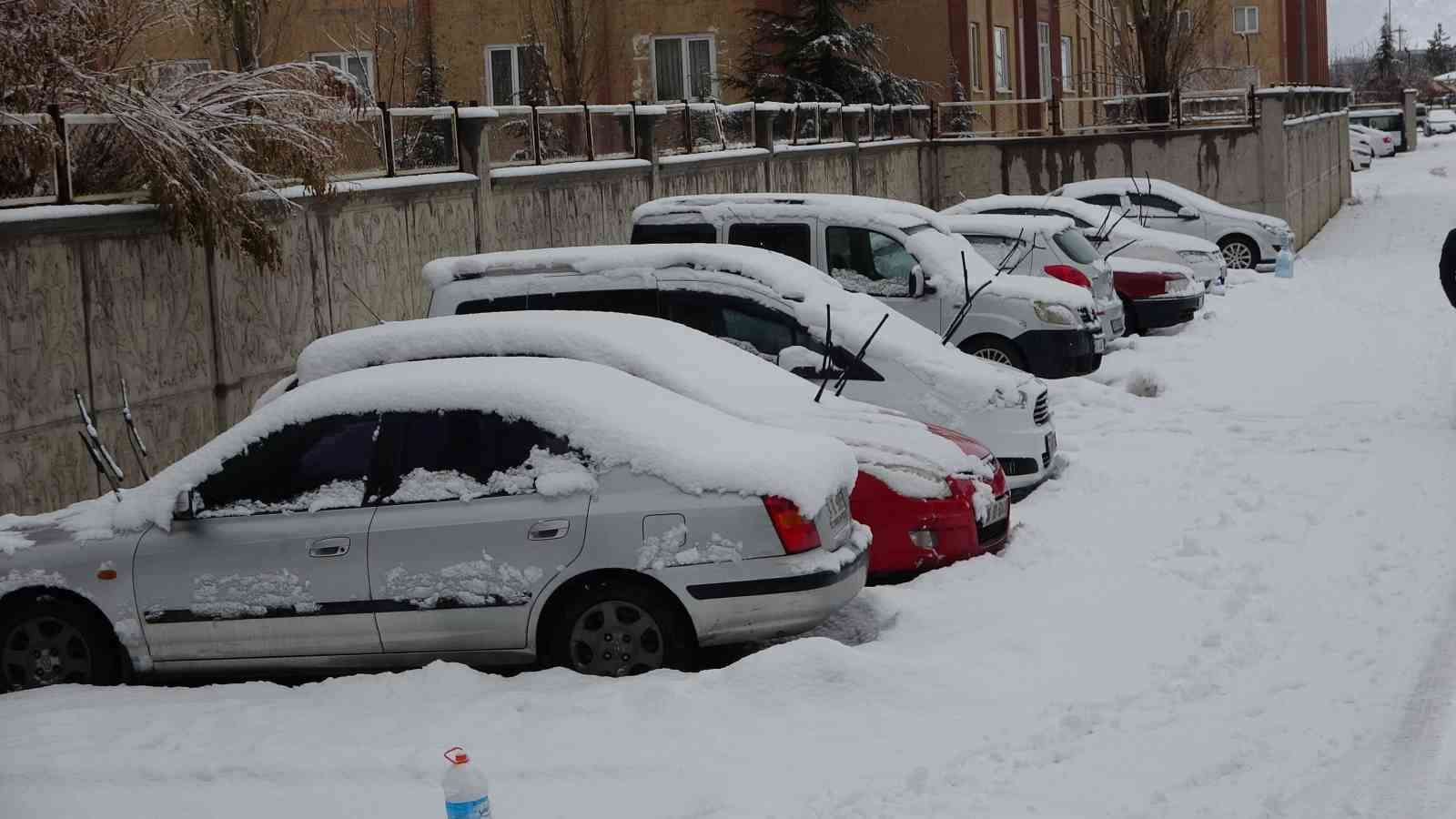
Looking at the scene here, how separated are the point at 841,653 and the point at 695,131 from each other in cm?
1515

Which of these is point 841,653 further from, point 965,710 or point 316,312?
point 316,312

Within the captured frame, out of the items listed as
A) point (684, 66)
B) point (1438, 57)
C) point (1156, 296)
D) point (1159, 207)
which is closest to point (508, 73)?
point (684, 66)

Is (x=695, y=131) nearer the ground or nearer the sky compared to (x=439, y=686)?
nearer the sky

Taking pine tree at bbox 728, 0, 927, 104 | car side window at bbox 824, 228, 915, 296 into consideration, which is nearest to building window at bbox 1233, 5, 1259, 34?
pine tree at bbox 728, 0, 927, 104

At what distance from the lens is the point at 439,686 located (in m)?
7.81

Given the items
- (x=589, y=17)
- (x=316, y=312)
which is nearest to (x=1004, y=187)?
(x=589, y=17)

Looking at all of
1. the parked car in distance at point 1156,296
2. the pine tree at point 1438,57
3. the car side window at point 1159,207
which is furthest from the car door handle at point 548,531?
the pine tree at point 1438,57

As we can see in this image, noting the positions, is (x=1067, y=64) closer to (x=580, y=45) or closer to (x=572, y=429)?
(x=580, y=45)

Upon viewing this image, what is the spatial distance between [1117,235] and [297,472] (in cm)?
1724

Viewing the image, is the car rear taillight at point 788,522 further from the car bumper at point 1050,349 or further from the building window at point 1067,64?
the building window at point 1067,64

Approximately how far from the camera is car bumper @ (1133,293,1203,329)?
2164 cm

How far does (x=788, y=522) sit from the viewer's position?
790 centimetres

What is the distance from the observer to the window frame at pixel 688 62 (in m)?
36.1

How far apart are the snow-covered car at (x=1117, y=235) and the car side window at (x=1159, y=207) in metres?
2.18
